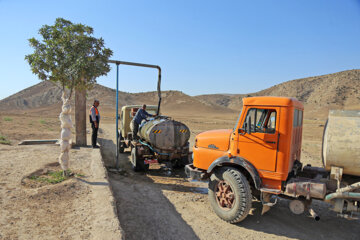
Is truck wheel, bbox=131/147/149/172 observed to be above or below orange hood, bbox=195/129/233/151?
below

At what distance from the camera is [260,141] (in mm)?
4680

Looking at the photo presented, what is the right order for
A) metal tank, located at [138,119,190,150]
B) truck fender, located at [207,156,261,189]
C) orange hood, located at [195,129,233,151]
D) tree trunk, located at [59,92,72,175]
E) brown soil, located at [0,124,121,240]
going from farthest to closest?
metal tank, located at [138,119,190,150] → tree trunk, located at [59,92,72,175] → orange hood, located at [195,129,233,151] → truck fender, located at [207,156,261,189] → brown soil, located at [0,124,121,240]

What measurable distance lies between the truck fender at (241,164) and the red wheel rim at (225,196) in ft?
1.27

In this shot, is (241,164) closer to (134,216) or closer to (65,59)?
(134,216)

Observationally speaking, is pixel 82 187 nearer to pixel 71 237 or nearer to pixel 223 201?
pixel 71 237

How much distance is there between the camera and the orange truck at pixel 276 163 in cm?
413

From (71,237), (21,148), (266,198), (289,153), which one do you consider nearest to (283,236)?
(266,198)

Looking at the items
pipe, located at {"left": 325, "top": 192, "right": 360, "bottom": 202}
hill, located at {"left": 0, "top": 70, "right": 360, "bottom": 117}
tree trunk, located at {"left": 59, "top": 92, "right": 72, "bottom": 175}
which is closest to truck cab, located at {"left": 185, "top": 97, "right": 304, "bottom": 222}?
pipe, located at {"left": 325, "top": 192, "right": 360, "bottom": 202}

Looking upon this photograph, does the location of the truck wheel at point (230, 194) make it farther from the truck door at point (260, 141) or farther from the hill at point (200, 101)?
the hill at point (200, 101)

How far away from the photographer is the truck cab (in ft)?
14.9

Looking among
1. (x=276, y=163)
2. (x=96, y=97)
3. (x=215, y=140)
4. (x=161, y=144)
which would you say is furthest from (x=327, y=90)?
(x=276, y=163)

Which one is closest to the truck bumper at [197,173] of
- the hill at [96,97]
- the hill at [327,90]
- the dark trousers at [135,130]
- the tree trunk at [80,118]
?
the dark trousers at [135,130]

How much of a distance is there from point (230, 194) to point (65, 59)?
491cm

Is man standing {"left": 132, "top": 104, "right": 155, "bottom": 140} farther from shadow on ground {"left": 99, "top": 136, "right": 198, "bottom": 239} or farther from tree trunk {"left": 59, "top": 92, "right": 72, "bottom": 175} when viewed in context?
tree trunk {"left": 59, "top": 92, "right": 72, "bottom": 175}
